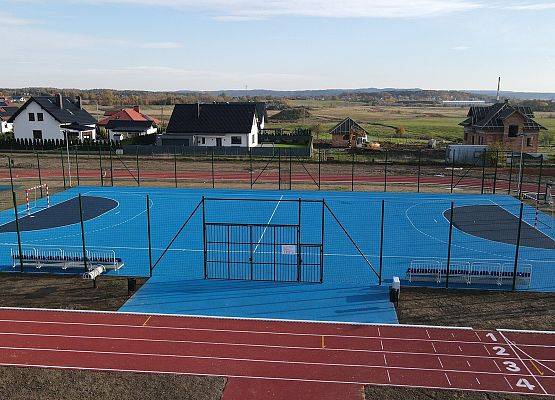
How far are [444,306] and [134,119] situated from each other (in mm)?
64285

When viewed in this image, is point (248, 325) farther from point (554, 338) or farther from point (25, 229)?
point (25, 229)

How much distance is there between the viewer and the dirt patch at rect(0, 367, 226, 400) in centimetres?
1184

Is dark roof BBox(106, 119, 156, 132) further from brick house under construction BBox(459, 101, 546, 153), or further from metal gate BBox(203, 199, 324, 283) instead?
metal gate BBox(203, 199, 324, 283)

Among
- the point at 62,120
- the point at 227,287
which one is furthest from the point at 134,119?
the point at 227,287

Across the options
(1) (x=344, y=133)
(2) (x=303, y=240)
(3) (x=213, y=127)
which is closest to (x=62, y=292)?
(2) (x=303, y=240)

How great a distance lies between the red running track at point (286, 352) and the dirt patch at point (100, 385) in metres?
0.30

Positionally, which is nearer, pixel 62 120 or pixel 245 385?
pixel 245 385

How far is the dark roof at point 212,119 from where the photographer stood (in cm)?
5878

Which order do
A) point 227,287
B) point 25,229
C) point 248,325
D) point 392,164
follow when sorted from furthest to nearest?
point 392,164, point 25,229, point 227,287, point 248,325

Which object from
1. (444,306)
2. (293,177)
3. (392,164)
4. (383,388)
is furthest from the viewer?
(392,164)

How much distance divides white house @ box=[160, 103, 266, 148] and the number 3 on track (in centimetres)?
4850

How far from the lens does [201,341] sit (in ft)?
47.1

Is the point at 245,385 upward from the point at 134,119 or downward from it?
downward

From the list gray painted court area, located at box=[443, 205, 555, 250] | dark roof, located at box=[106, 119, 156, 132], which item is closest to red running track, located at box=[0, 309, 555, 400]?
gray painted court area, located at box=[443, 205, 555, 250]
